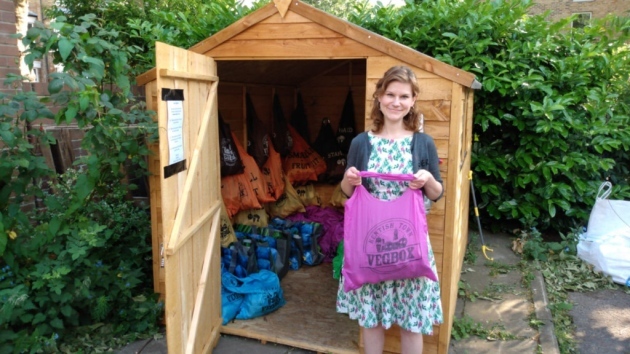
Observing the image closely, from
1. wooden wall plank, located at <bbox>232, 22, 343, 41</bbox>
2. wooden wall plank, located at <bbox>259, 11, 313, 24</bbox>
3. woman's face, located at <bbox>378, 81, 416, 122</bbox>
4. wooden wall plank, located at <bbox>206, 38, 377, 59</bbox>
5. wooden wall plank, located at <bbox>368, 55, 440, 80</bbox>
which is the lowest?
woman's face, located at <bbox>378, 81, 416, 122</bbox>

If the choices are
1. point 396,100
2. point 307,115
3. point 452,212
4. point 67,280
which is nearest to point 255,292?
point 67,280

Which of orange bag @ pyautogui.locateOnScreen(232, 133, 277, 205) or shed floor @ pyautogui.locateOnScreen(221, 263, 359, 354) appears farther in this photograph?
orange bag @ pyautogui.locateOnScreen(232, 133, 277, 205)

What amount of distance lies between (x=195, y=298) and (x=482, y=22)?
3.72 metres

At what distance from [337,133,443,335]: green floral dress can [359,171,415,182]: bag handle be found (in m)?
0.08

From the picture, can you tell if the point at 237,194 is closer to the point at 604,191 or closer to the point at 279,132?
the point at 279,132

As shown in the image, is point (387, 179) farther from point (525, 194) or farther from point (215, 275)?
point (525, 194)

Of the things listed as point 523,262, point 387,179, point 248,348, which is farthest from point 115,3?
point 523,262

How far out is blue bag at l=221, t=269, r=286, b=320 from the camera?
12.9 ft

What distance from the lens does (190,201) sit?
2857mm

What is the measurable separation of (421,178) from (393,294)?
726 millimetres

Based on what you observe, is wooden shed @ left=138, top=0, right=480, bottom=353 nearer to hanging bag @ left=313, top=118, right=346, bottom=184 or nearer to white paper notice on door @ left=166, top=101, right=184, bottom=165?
white paper notice on door @ left=166, top=101, right=184, bottom=165

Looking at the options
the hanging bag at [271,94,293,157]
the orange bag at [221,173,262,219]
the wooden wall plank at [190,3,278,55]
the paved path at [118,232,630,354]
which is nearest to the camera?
the wooden wall plank at [190,3,278,55]

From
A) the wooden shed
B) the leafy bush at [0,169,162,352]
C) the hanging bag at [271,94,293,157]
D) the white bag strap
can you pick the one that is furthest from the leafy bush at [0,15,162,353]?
the white bag strap

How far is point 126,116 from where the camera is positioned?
3225mm
